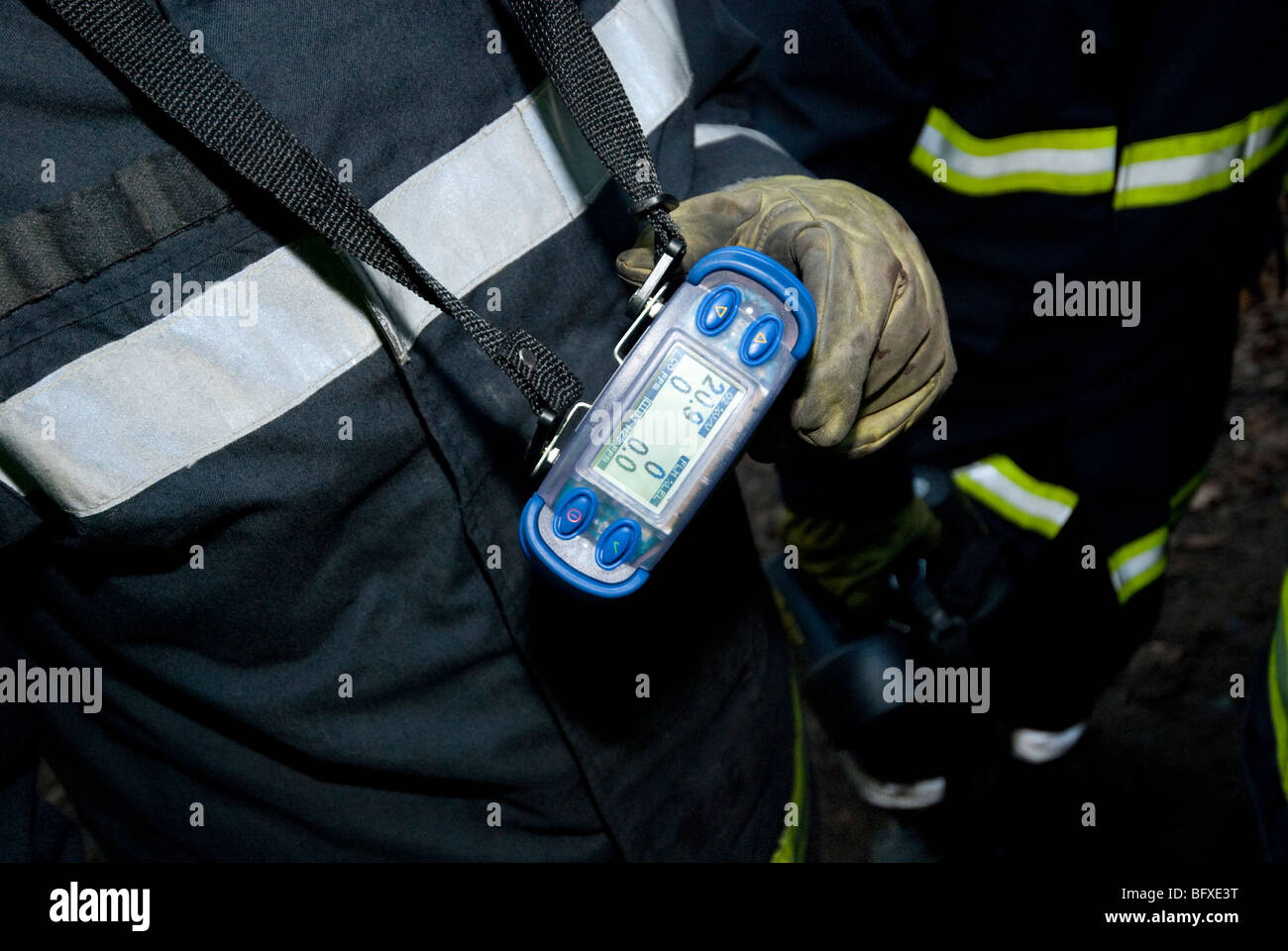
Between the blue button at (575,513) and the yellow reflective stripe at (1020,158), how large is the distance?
1.02 metres

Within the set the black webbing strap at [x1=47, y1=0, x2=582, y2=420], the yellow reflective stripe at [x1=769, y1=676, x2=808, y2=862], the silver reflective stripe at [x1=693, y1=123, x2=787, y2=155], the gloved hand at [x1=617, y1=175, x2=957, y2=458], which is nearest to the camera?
the black webbing strap at [x1=47, y1=0, x2=582, y2=420]

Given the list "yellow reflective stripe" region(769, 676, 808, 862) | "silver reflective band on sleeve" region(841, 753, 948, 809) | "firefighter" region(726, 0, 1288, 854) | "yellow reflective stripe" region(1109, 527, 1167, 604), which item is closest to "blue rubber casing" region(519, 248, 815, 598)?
"firefighter" region(726, 0, 1288, 854)

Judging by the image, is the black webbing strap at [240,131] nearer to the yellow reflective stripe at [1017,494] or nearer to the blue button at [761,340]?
the blue button at [761,340]

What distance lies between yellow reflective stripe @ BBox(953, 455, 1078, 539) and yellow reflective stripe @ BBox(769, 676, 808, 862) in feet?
2.16

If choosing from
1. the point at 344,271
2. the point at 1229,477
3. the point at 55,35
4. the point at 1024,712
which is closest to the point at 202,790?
the point at 344,271

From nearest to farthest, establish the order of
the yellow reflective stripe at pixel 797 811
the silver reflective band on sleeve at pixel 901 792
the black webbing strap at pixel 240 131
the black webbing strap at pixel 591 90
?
the black webbing strap at pixel 240 131, the black webbing strap at pixel 591 90, the yellow reflective stripe at pixel 797 811, the silver reflective band on sleeve at pixel 901 792

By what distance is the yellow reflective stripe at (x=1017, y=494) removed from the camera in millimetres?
1872

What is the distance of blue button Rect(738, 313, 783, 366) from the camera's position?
3.10 ft

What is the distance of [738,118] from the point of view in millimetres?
1279

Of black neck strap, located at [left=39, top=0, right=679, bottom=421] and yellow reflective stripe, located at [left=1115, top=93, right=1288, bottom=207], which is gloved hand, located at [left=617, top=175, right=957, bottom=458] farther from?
yellow reflective stripe, located at [left=1115, top=93, right=1288, bottom=207]
